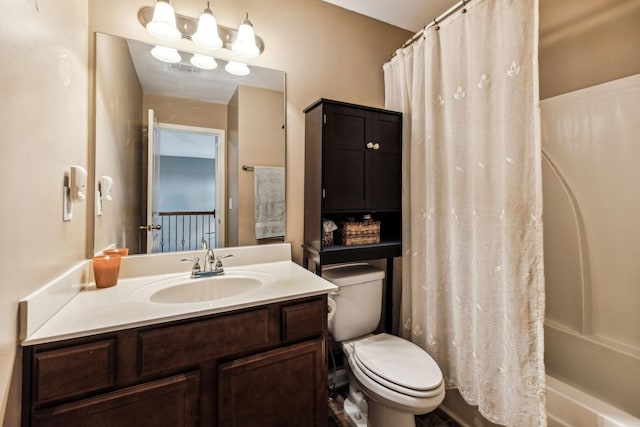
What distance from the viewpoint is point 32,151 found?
77cm

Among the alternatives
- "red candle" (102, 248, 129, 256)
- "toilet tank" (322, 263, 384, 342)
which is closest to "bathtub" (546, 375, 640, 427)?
"toilet tank" (322, 263, 384, 342)

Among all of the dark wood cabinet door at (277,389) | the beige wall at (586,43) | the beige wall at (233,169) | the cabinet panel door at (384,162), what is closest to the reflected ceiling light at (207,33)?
the beige wall at (233,169)

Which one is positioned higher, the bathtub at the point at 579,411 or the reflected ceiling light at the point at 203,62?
the reflected ceiling light at the point at 203,62

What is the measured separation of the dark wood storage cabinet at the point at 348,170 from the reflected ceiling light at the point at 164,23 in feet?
2.56

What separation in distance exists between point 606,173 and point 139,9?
2.44 m

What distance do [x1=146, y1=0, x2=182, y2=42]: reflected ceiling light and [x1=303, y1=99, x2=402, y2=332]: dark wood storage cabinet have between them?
78cm

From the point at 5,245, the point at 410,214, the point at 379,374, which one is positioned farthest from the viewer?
the point at 410,214

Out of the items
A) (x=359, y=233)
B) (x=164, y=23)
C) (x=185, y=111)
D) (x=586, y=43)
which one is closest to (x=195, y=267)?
(x=185, y=111)

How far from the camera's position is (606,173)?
4.33 feet

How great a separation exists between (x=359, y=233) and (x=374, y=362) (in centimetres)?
70

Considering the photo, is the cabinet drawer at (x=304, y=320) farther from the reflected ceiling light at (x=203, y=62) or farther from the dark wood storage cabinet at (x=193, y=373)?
the reflected ceiling light at (x=203, y=62)

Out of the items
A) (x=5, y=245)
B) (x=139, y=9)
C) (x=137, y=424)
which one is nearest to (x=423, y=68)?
(x=139, y=9)

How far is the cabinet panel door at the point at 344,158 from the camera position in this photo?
155 cm

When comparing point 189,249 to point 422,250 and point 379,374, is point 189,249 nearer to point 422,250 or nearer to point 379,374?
point 379,374
